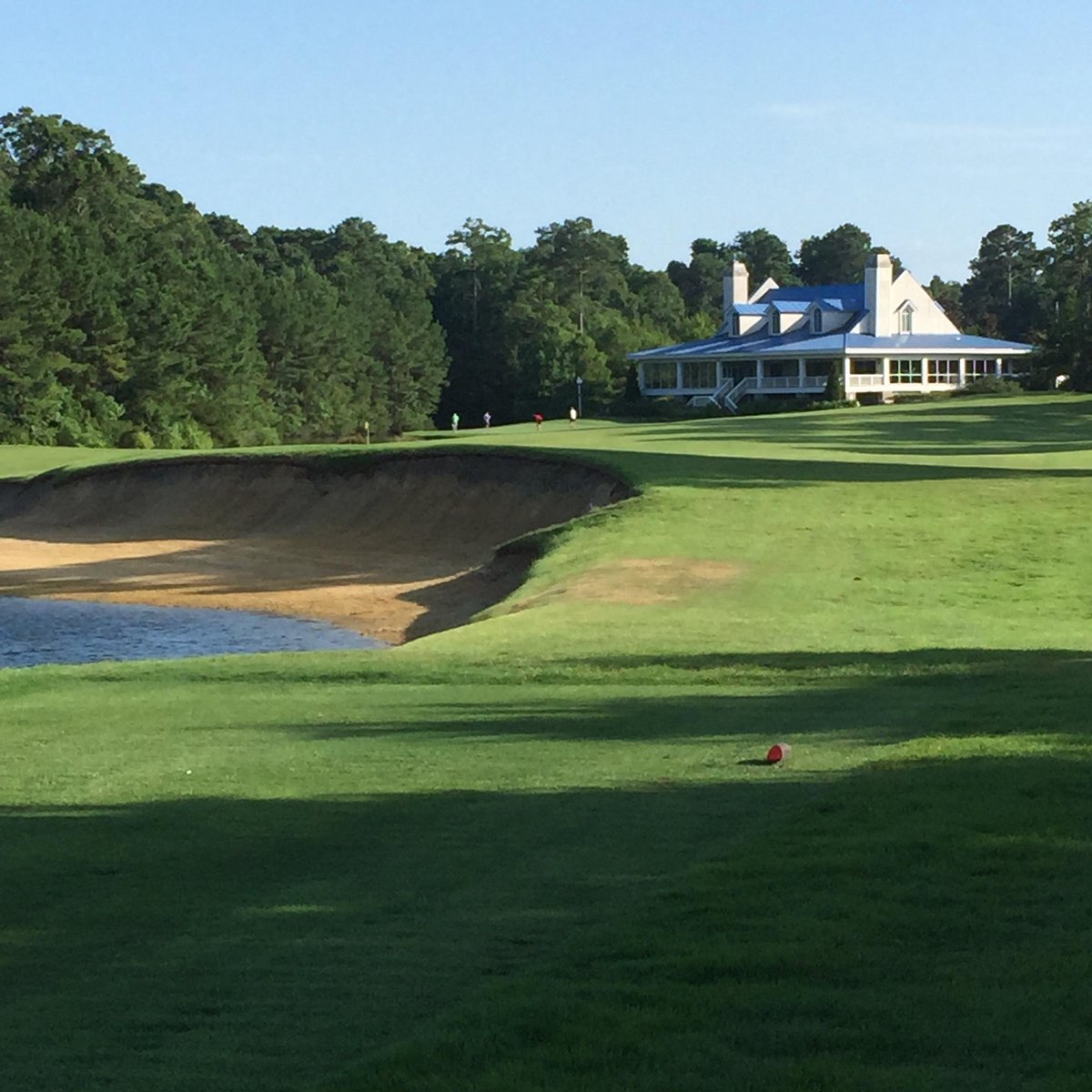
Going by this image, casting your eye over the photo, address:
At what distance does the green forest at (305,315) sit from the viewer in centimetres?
8531

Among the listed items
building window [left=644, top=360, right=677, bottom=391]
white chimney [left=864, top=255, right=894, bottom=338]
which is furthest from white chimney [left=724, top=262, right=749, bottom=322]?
white chimney [left=864, top=255, right=894, bottom=338]

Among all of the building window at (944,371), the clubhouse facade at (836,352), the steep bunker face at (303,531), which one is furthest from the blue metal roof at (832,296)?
the steep bunker face at (303,531)

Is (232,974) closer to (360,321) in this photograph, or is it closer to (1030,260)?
(360,321)

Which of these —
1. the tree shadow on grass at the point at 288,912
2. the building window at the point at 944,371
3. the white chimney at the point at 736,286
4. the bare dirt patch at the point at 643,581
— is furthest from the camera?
the white chimney at the point at 736,286

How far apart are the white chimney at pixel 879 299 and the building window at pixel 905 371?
8.96 ft

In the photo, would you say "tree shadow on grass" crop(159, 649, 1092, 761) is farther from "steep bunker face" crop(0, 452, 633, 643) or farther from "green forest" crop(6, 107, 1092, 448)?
"green forest" crop(6, 107, 1092, 448)

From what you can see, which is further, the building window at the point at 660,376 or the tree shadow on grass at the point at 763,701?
the building window at the point at 660,376

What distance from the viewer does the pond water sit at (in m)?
30.0

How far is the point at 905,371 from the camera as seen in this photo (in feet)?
336

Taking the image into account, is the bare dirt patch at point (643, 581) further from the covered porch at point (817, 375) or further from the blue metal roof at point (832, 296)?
the blue metal roof at point (832, 296)

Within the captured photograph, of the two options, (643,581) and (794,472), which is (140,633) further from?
(794,472)

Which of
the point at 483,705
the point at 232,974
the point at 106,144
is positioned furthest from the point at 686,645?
the point at 106,144

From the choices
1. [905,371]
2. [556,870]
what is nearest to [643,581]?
[556,870]

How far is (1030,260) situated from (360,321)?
70.2 meters
